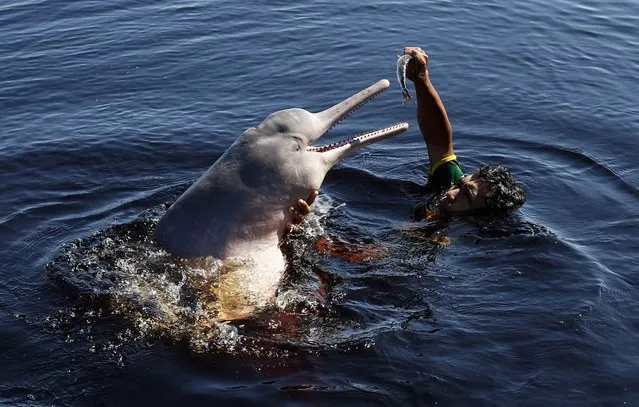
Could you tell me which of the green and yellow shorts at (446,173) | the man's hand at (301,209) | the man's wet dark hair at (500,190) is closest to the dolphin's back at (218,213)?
the man's hand at (301,209)

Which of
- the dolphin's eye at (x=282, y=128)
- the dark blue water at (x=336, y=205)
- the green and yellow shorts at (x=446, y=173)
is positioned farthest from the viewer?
the green and yellow shorts at (x=446, y=173)

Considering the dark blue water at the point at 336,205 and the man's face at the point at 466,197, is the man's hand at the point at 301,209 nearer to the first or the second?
the dark blue water at the point at 336,205

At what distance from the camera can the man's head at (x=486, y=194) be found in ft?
34.6

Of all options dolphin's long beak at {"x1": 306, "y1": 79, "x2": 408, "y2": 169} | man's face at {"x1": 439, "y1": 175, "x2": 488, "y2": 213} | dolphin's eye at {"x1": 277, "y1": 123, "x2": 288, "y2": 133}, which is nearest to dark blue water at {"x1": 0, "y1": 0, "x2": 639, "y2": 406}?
man's face at {"x1": 439, "y1": 175, "x2": 488, "y2": 213}

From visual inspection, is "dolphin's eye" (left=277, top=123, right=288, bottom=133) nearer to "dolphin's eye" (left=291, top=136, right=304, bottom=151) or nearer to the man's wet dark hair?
"dolphin's eye" (left=291, top=136, right=304, bottom=151)

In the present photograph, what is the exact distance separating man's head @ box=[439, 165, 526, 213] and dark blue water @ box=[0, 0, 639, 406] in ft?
0.56

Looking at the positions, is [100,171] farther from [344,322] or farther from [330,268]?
[344,322]

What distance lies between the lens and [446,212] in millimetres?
10836

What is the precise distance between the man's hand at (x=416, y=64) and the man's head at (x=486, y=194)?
4.40ft

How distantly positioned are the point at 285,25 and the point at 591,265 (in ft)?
31.2

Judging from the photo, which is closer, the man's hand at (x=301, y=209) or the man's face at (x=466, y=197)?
the man's hand at (x=301, y=209)

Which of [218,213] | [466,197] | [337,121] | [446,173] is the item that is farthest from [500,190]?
[218,213]

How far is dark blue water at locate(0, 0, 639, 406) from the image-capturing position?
7762mm

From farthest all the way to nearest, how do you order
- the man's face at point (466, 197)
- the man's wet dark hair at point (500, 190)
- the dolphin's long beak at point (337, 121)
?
the man's face at point (466, 197), the man's wet dark hair at point (500, 190), the dolphin's long beak at point (337, 121)
